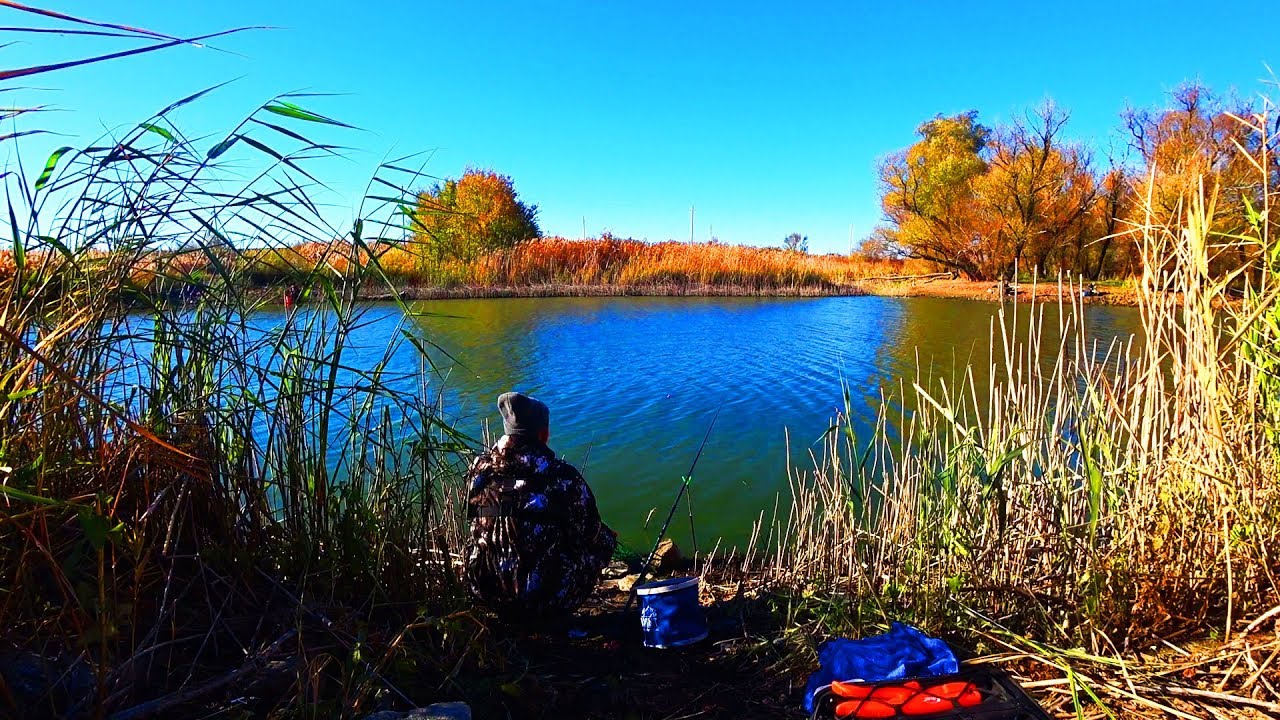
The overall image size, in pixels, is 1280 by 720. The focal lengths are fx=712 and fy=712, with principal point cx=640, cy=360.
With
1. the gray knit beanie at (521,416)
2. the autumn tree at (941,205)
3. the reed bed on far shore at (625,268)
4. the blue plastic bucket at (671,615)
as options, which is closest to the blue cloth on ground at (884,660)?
the blue plastic bucket at (671,615)

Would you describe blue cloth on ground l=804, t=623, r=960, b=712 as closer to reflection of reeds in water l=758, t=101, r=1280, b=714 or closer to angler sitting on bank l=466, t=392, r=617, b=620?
reflection of reeds in water l=758, t=101, r=1280, b=714

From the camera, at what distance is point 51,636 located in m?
1.63

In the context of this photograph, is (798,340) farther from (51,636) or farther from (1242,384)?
(51,636)

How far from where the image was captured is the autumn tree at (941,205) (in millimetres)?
32062

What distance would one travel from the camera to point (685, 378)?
10258 millimetres

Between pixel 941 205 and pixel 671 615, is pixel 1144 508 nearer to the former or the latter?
pixel 671 615

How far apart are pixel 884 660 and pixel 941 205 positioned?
35.3 m

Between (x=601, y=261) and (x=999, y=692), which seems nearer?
(x=999, y=692)

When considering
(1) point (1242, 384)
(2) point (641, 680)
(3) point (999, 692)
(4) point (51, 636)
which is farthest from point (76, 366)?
(1) point (1242, 384)

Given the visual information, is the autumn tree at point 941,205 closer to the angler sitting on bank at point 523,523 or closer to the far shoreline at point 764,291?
the far shoreline at point 764,291

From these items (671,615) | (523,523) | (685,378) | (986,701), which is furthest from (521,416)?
(685,378)

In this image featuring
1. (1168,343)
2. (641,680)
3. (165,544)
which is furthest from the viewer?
(641,680)

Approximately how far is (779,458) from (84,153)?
582 centimetres

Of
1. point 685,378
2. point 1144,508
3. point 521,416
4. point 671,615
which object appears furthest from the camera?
point 685,378
